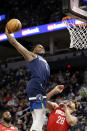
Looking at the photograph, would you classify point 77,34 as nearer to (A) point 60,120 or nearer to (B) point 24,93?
(A) point 60,120

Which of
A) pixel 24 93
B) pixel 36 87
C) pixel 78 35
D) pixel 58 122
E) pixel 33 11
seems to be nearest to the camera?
pixel 36 87

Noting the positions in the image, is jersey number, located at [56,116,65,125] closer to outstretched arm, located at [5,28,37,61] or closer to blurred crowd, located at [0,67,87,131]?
outstretched arm, located at [5,28,37,61]

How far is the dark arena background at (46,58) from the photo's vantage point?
11594 mm

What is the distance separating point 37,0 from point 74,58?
20.2 ft

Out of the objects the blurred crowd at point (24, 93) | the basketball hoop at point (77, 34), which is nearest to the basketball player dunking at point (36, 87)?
the basketball hoop at point (77, 34)

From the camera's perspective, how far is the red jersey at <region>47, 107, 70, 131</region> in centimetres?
438

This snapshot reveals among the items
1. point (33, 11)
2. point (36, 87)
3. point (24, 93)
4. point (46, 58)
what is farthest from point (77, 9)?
point (33, 11)

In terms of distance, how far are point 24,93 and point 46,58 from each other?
2392 mm

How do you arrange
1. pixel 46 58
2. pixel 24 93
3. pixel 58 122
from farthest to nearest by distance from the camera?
pixel 46 58 < pixel 24 93 < pixel 58 122

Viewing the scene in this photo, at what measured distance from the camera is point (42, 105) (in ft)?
12.8

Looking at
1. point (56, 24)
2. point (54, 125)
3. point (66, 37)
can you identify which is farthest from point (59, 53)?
point (54, 125)

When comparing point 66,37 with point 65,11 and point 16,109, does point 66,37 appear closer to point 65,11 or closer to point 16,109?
point 16,109

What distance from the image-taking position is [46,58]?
14.5m

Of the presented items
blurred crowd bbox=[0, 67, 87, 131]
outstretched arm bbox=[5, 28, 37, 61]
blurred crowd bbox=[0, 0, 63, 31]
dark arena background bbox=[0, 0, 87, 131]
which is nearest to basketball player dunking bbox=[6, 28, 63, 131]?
outstretched arm bbox=[5, 28, 37, 61]
